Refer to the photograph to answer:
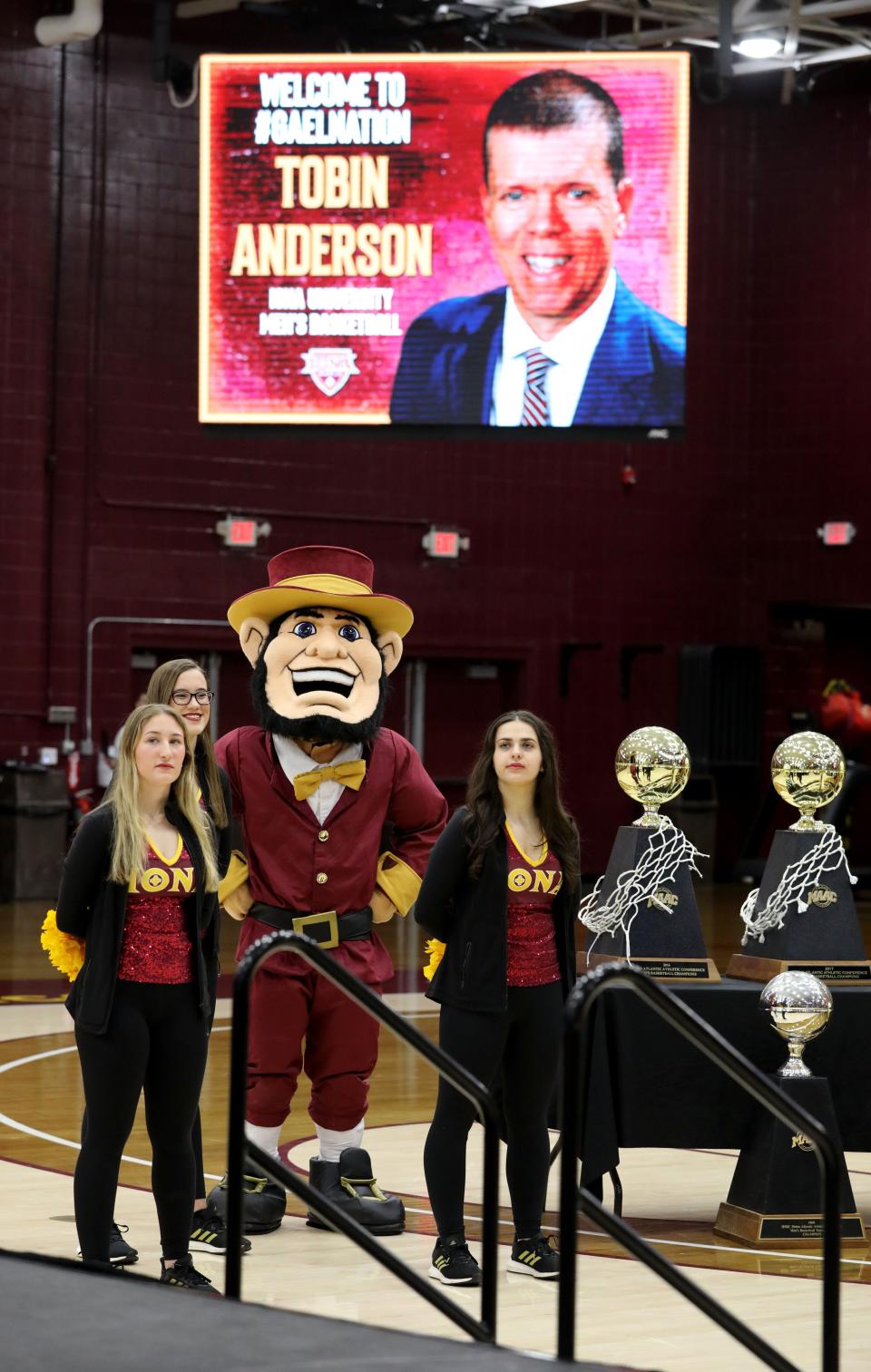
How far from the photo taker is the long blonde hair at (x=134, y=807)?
482 cm

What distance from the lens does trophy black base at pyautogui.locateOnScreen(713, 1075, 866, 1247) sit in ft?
18.3

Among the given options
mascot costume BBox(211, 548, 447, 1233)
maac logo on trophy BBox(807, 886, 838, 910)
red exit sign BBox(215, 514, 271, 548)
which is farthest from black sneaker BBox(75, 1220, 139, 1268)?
red exit sign BBox(215, 514, 271, 548)

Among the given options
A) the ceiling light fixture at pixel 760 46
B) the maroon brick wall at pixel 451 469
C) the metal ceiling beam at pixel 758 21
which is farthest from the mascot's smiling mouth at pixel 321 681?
the ceiling light fixture at pixel 760 46

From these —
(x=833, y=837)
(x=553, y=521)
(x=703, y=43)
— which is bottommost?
(x=833, y=837)

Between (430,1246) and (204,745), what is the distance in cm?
145

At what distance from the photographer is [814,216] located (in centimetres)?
1709

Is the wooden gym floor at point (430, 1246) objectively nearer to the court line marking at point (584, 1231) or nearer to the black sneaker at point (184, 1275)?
the court line marking at point (584, 1231)

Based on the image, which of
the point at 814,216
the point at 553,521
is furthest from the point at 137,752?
the point at 814,216

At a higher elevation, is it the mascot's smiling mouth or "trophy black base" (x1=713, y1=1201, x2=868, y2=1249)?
the mascot's smiling mouth

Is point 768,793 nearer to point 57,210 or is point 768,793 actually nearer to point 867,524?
point 867,524

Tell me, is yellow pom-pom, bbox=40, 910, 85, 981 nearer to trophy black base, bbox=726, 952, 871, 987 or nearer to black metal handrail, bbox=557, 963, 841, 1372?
black metal handrail, bbox=557, 963, 841, 1372

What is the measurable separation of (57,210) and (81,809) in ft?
14.0

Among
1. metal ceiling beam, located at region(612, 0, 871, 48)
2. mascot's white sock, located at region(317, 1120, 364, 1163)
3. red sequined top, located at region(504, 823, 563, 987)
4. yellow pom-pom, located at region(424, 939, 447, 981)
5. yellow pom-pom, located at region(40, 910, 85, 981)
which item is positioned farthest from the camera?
metal ceiling beam, located at region(612, 0, 871, 48)

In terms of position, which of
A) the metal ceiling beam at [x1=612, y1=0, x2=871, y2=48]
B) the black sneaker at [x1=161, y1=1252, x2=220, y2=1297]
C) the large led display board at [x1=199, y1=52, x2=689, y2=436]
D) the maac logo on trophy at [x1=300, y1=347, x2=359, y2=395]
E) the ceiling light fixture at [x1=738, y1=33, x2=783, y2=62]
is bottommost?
the black sneaker at [x1=161, y1=1252, x2=220, y2=1297]
